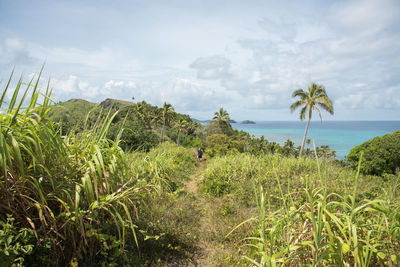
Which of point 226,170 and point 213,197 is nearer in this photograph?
point 213,197

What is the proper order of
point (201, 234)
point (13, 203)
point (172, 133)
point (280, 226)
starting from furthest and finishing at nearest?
point (172, 133) → point (201, 234) → point (280, 226) → point (13, 203)

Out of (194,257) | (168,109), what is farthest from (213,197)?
(168,109)

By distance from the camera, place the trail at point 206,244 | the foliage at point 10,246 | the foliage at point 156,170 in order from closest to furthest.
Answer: the foliage at point 10,246, the trail at point 206,244, the foliage at point 156,170

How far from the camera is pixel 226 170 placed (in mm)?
8742

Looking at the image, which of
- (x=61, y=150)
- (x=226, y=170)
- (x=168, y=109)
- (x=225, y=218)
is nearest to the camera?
(x=61, y=150)

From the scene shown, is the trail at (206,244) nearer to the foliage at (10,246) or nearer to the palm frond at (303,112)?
the foliage at (10,246)

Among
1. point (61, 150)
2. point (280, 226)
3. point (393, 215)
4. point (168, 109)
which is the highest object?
Result: point (168, 109)

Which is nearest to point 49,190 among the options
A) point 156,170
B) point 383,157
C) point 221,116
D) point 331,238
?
point 331,238

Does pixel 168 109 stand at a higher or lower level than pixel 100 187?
higher

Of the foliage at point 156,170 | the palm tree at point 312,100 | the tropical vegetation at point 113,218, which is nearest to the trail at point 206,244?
the tropical vegetation at point 113,218

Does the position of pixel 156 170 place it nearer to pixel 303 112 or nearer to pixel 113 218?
pixel 113 218

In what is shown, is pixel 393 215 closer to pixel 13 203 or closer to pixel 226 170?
pixel 13 203

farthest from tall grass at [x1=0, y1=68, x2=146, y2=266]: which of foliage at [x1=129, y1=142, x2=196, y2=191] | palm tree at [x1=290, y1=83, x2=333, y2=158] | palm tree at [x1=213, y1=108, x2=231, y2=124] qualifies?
palm tree at [x1=213, y1=108, x2=231, y2=124]

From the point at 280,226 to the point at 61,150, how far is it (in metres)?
2.43
